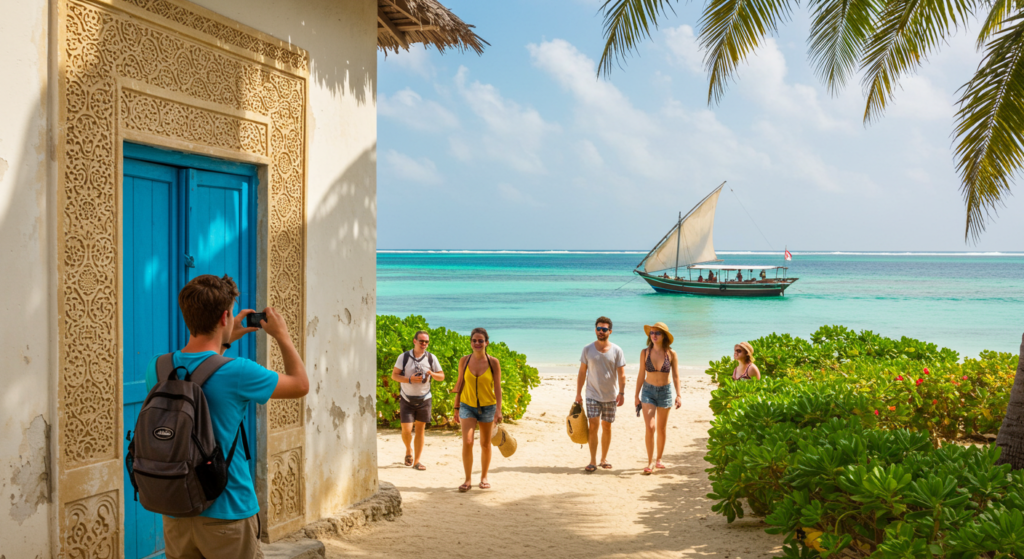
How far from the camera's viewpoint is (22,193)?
3025mm

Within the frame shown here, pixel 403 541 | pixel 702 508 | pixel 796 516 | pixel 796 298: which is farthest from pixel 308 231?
pixel 796 298

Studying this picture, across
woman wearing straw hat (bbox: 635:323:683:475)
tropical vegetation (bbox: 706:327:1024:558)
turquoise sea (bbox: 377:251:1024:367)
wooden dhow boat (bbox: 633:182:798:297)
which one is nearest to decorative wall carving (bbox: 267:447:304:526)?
tropical vegetation (bbox: 706:327:1024:558)

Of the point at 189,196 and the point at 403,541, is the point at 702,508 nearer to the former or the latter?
the point at 403,541

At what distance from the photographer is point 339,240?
5137 millimetres

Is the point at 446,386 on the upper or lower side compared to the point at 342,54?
lower

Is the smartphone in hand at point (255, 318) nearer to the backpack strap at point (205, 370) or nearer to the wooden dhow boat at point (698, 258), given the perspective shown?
the backpack strap at point (205, 370)

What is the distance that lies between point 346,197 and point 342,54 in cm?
103

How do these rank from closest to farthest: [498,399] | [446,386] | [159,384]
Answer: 1. [159,384]
2. [498,399]
3. [446,386]

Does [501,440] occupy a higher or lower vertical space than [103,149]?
lower

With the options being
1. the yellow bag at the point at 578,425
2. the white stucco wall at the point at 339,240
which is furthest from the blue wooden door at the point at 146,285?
the yellow bag at the point at 578,425

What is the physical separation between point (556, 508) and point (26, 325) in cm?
439

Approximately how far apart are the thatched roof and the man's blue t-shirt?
3770mm

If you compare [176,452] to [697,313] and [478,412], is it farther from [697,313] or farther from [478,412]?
[697,313]

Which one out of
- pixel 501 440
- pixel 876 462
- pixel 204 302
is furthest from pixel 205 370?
pixel 501 440
